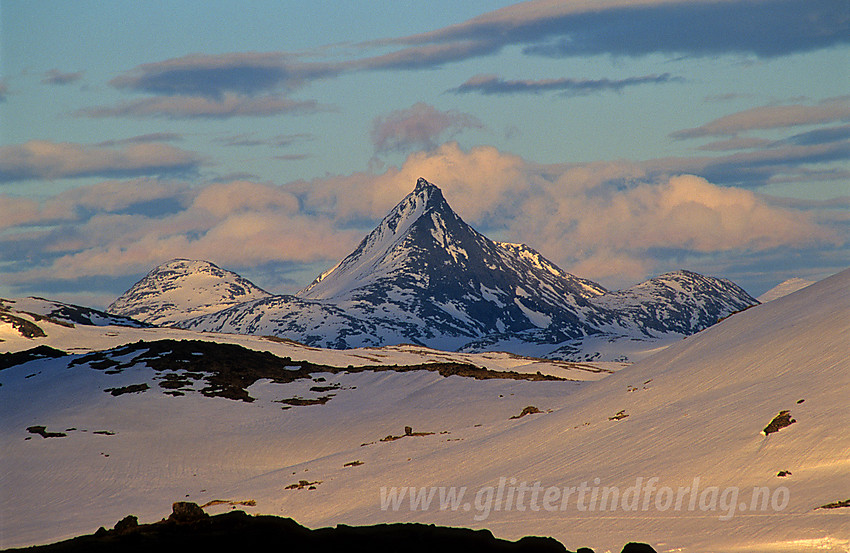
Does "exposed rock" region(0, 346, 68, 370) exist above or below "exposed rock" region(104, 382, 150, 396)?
above

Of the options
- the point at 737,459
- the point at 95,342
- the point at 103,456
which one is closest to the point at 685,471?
the point at 737,459

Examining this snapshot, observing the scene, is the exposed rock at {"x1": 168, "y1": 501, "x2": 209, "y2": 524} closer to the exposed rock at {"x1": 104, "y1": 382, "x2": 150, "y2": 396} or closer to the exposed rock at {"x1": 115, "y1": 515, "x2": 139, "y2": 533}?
the exposed rock at {"x1": 115, "y1": 515, "x2": 139, "y2": 533}

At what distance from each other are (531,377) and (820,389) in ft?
193

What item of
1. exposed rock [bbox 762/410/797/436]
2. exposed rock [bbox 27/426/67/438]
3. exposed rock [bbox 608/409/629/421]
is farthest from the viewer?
exposed rock [bbox 27/426/67/438]

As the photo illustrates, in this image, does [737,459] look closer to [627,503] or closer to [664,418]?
[627,503]

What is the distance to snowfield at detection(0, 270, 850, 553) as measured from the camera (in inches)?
1046

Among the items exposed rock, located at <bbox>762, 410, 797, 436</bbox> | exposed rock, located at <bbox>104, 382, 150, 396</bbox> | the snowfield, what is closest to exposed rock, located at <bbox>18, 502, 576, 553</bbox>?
the snowfield

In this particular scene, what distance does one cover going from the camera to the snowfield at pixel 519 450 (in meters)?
26.6

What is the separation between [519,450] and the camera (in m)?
42.5

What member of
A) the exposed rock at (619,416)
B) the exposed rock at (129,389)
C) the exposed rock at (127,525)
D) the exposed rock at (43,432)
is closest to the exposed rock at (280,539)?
the exposed rock at (127,525)

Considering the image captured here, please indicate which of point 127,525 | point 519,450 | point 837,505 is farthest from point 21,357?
point 837,505

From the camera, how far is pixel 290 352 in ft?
561

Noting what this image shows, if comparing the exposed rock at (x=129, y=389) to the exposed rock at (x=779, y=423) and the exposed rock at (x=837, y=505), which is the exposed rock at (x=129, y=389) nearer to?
the exposed rock at (x=779, y=423)

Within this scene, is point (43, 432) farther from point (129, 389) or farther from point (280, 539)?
point (280, 539)
